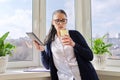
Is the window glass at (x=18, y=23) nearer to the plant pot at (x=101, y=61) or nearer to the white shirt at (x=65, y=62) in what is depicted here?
the white shirt at (x=65, y=62)

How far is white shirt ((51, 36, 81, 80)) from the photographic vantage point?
1.77m

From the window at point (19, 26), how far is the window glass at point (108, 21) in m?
0.73

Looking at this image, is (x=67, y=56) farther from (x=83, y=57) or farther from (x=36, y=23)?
(x=36, y=23)

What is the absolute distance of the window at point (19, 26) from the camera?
2.12 meters

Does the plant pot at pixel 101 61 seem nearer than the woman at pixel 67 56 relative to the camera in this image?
No

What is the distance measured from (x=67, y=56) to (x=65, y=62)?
58 millimetres

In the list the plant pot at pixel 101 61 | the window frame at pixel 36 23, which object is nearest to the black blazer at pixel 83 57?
the plant pot at pixel 101 61

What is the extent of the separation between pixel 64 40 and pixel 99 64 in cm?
58

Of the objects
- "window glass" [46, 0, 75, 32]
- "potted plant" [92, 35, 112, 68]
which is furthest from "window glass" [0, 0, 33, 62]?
"potted plant" [92, 35, 112, 68]

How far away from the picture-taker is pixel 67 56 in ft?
5.90

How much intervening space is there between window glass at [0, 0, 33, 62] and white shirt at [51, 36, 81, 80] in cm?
45

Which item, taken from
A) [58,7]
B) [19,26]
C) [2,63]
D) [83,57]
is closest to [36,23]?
[19,26]

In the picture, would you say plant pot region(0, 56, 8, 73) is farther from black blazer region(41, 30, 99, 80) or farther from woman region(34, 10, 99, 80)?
black blazer region(41, 30, 99, 80)

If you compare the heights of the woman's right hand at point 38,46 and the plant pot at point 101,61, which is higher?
the woman's right hand at point 38,46
